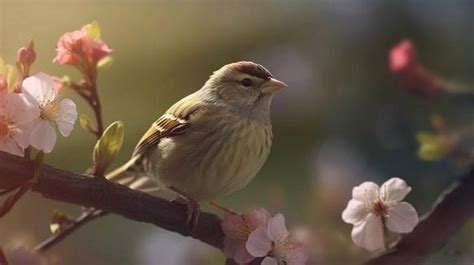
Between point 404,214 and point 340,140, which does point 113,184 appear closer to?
point 404,214

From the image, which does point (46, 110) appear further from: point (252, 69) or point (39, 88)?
point (252, 69)

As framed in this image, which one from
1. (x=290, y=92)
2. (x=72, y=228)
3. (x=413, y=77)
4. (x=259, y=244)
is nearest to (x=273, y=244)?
(x=259, y=244)

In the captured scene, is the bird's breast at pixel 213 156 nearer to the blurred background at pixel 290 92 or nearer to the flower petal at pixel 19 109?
the blurred background at pixel 290 92

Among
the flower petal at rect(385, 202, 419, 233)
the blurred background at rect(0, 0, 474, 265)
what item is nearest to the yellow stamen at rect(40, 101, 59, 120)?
the blurred background at rect(0, 0, 474, 265)

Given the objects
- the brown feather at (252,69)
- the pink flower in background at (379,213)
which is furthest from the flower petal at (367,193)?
the brown feather at (252,69)

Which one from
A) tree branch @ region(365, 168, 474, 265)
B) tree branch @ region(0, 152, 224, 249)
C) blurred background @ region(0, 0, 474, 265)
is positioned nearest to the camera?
tree branch @ region(0, 152, 224, 249)

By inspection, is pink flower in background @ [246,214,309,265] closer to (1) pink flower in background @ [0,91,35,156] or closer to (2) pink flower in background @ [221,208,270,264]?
(2) pink flower in background @ [221,208,270,264]

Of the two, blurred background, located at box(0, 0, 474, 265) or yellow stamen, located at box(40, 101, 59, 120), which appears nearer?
yellow stamen, located at box(40, 101, 59, 120)
